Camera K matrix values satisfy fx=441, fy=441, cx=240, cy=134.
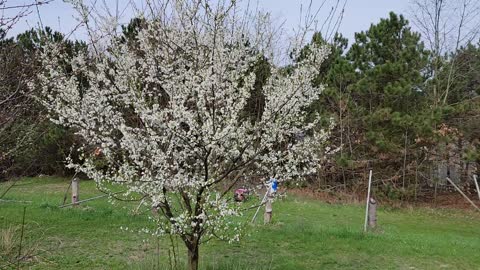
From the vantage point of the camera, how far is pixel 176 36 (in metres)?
4.11

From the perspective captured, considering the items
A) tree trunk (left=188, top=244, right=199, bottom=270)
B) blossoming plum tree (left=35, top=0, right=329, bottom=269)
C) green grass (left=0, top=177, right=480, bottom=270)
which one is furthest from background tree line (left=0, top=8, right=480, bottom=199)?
tree trunk (left=188, top=244, right=199, bottom=270)

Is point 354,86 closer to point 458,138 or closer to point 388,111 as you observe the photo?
point 388,111

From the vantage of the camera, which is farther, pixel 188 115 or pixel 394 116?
pixel 394 116

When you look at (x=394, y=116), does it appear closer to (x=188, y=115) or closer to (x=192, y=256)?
(x=192, y=256)

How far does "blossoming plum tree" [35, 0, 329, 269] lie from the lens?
12.0ft

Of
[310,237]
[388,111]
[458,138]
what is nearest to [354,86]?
[388,111]

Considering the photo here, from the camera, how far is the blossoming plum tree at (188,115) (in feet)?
12.0

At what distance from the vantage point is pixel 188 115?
11.5 ft

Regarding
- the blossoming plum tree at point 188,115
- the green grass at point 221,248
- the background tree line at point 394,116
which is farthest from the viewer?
the background tree line at point 394,116

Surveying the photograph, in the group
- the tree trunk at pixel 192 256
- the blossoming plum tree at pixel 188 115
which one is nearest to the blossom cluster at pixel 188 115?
the blossoming plum tree at pixel 188 115

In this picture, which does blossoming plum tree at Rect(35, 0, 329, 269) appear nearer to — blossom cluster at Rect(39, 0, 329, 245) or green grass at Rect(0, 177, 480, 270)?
blossom cluster at Rect(39, 0, 329, 245)

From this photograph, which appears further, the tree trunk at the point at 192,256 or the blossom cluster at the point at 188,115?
the tree trunk at the point at 192,256

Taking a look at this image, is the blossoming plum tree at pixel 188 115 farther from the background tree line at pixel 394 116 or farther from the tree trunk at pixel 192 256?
the background tree line at pixel 394 116

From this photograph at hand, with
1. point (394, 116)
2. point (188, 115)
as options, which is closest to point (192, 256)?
point (188, 115)
